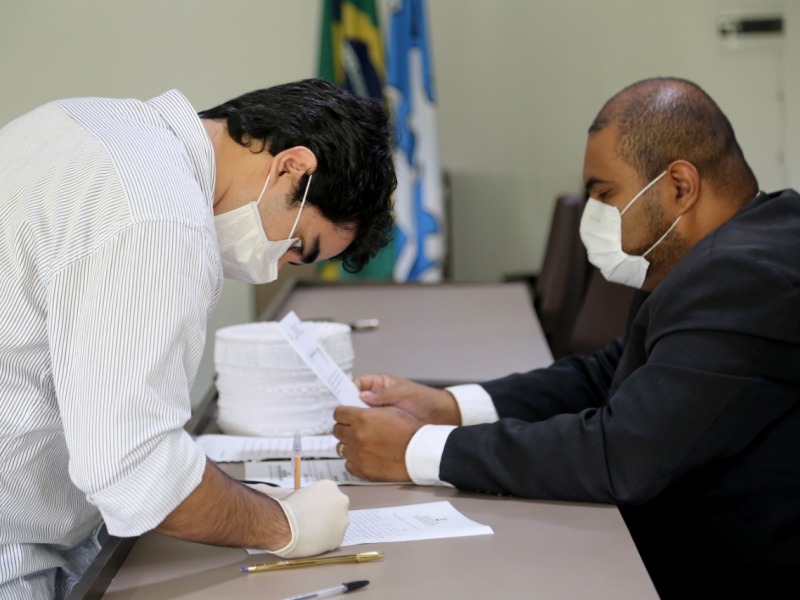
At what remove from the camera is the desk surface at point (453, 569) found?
125cm

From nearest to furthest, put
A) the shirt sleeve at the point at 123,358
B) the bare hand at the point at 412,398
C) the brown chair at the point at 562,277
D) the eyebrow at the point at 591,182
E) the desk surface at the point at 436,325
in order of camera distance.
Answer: the shirt sleeve at the point at 123,358 < the eyebrow at the point at 591,182 < the bare hand at the point at 412,398 < the desk surface at the point at 436,325 < the brown chair at the point at 562,277

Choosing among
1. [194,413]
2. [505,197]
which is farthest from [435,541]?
[505,197]

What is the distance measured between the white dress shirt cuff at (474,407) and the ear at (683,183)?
1.90 ft

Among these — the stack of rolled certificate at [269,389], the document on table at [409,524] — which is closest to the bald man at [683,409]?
the document on table at [409,524]

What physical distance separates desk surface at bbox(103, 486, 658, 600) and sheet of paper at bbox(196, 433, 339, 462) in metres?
0.41

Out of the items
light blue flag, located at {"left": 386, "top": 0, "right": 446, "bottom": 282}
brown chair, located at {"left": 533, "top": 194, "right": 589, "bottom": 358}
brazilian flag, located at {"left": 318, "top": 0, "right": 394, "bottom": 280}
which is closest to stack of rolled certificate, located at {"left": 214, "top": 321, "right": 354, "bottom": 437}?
brown chair, located at {"left": 533, "top": 194, "right": 589, "bottom": 358}

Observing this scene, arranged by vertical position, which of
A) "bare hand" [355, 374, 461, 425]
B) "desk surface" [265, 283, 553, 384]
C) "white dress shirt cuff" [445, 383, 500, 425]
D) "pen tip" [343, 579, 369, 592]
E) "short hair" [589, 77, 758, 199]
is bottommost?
→ "desk surface" [265, 283, 553, 384]

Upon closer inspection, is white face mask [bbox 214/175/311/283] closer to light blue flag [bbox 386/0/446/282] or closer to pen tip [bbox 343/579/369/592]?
pen tip [bbox 343/579/369/592]

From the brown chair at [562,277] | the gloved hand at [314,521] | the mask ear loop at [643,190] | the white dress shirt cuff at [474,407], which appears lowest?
the brown chair at [562,277]

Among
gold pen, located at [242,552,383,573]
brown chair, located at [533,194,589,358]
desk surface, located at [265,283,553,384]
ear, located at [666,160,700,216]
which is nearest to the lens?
gold pen, located at [242,552,383,573]

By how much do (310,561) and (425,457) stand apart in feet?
1.24

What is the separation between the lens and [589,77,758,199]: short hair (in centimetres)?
179

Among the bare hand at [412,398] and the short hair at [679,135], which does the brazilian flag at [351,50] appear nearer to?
the bare hand at [412,398]

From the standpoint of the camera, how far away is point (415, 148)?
514cm
